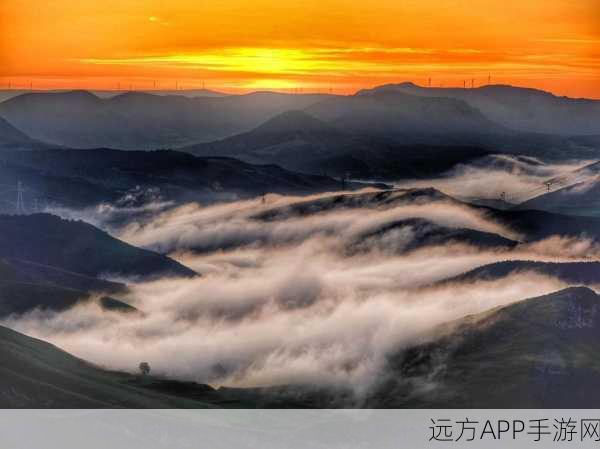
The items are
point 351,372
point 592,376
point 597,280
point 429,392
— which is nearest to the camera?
point 592,376

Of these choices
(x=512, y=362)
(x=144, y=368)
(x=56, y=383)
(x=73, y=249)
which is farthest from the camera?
(x=73, y=249)

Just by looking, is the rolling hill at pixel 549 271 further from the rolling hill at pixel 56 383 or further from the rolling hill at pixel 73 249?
the rolling hill at pixel 56 383

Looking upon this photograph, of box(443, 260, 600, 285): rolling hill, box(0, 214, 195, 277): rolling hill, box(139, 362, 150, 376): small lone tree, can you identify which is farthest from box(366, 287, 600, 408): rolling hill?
box(0, 214, 195, 277): rolling hill

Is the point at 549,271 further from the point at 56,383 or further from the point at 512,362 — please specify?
the point at 56,383

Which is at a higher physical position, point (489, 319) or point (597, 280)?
point (597, 280)

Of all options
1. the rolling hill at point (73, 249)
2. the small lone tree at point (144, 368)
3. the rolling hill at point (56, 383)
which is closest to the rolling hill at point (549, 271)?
the rolling hill at point (73, 249)

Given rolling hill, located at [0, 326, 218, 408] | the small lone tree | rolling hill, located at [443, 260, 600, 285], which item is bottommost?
rolling hill, located at [0, 326, 218, 408]

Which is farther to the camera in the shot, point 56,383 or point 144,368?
point 144,368

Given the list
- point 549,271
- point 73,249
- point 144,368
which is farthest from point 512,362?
point 73,249

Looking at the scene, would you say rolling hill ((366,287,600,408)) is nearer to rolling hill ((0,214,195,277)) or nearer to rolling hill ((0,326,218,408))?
rolling hill ((0,326,218,408))
